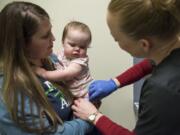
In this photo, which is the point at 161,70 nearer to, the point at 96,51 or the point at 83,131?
the point at 83,131

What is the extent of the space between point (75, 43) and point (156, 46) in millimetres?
624

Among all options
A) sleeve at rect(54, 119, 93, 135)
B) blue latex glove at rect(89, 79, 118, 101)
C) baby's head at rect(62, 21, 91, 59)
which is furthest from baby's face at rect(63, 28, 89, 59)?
sleeve at rect(54, 119, 93, 135)

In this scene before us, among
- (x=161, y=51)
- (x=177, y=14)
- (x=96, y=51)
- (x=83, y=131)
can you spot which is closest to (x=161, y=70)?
(x=161, y=51)

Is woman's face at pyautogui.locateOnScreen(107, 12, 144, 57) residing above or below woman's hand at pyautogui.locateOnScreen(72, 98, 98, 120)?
above

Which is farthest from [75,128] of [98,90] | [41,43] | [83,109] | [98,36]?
[98,36]

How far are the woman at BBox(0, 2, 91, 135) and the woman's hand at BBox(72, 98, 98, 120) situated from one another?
0.05 meters

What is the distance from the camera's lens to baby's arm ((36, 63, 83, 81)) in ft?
4.76

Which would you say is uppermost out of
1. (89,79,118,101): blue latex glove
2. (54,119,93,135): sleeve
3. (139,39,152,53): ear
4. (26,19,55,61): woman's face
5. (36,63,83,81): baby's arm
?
(139,39,152,53): ear

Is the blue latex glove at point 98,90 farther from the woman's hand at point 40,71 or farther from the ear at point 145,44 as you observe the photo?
the ear at point 145,44

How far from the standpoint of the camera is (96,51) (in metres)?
2.10

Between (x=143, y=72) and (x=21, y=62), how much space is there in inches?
23.7

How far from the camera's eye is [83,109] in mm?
1407

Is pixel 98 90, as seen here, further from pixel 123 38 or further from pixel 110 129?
pixel 123 38

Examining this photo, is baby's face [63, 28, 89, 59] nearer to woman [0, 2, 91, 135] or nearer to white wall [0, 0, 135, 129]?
woman [0, 2, 91, 135]
